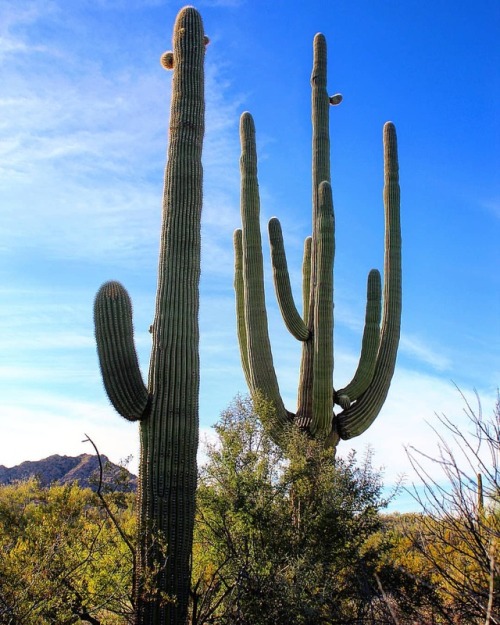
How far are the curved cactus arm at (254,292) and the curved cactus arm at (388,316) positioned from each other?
150cm

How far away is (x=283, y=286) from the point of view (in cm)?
1256

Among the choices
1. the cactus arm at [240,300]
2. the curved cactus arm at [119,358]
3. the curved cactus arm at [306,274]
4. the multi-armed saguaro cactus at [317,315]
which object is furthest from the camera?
the curved cactus arm at [306,274]

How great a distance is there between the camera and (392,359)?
517 inches

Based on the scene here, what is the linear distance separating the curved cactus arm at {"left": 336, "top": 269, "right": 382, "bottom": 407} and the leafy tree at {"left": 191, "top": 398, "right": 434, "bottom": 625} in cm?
276

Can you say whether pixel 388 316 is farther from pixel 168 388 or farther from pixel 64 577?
pixel 64 577

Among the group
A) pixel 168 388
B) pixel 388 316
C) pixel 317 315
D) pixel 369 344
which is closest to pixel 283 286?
pixel 317 315

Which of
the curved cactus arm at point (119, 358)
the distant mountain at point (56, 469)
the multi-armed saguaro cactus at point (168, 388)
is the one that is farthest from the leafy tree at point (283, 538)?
the distant mountain at point (56, 469)

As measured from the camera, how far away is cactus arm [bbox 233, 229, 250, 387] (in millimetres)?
12922

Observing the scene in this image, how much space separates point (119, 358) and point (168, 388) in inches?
27.8

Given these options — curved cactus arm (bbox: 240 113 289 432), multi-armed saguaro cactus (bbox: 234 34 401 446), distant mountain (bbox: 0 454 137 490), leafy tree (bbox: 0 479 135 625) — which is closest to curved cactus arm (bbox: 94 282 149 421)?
leafy tree (bbox: 0 479 135 625)

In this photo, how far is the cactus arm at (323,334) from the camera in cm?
1161

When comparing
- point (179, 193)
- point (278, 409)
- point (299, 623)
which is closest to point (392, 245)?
point (278, 409)

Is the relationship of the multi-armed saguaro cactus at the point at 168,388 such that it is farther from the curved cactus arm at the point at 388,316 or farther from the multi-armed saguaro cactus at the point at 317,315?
the curved cactus arm at the point at 388,316

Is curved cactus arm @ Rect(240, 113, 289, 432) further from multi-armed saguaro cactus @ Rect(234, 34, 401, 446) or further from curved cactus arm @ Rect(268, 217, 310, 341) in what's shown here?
curved cactus arm @ Rect(268, 217, 310, 341)
